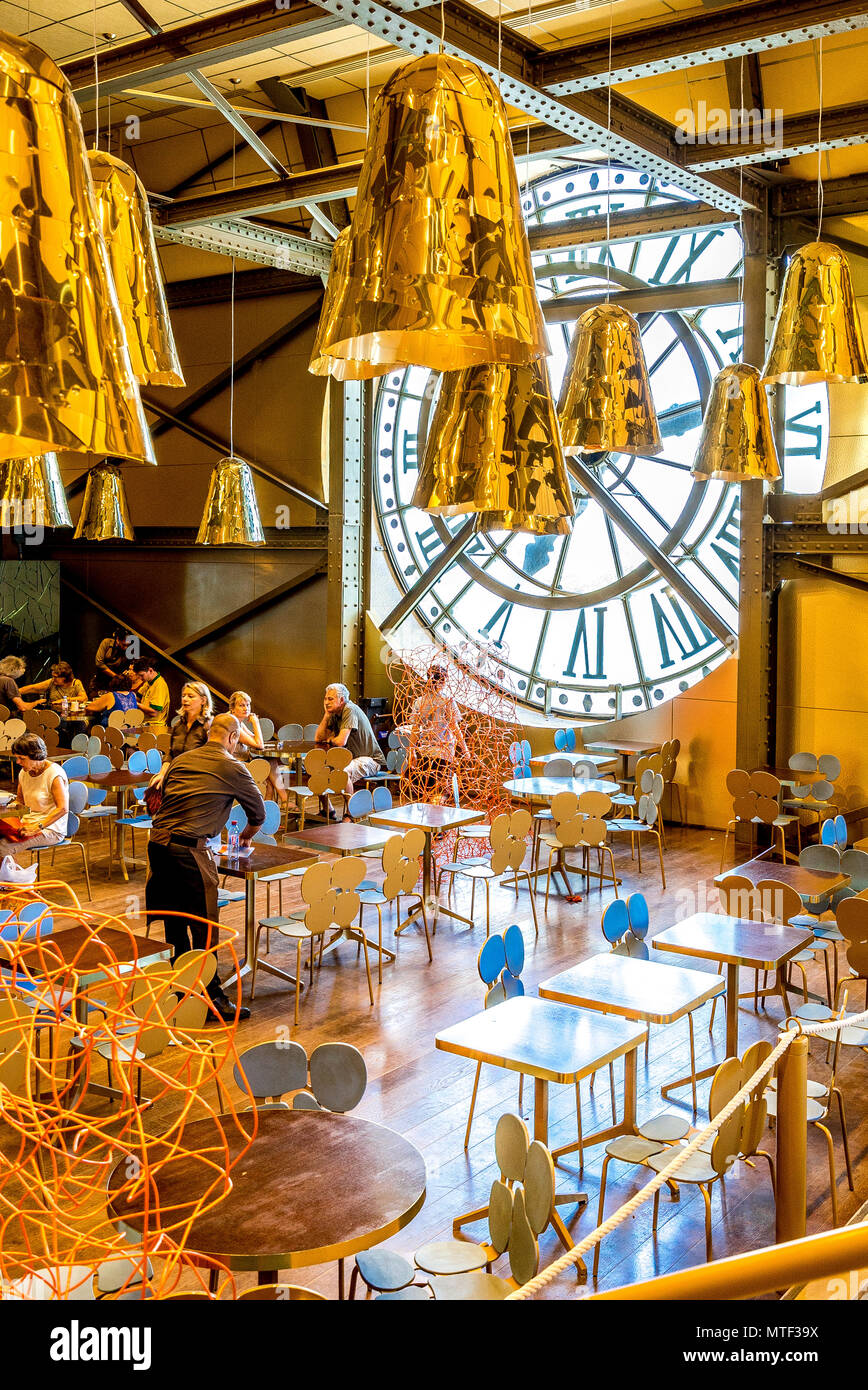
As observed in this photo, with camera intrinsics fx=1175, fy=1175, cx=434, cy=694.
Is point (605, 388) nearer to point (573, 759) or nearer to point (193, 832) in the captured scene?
point (193, 832)

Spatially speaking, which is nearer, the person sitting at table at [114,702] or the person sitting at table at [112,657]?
the person sitting at table at [114,702]

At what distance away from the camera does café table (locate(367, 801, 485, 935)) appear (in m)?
8.12

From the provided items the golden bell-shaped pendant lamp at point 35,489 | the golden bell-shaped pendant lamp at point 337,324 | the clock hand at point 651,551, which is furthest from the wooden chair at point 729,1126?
the clock hand at point 651,551

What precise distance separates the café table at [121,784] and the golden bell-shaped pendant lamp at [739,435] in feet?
19.5

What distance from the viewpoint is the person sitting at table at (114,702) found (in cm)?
1271

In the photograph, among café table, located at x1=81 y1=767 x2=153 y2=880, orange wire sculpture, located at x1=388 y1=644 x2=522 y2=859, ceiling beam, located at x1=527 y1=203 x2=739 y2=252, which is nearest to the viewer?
café table, located at x1=81 y1=767 x2=153 y2=880

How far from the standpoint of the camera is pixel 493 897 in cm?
934

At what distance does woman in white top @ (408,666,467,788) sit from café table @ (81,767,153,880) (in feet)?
7.27

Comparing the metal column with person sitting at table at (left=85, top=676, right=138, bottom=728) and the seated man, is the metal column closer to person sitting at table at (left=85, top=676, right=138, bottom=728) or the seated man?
person sitting at table at (left=85, top=676, right=138, bottom=728)

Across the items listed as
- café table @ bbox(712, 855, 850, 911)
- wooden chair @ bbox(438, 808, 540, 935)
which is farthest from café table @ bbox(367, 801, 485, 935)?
café table @ bbox(712, 855, 850, 911)

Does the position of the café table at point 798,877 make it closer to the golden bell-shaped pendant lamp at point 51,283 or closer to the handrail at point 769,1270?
the handrail at point 769,1270

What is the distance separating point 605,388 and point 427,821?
17.7ft

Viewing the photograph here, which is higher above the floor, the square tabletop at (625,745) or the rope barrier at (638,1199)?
the rope barrier at (638,1199)
